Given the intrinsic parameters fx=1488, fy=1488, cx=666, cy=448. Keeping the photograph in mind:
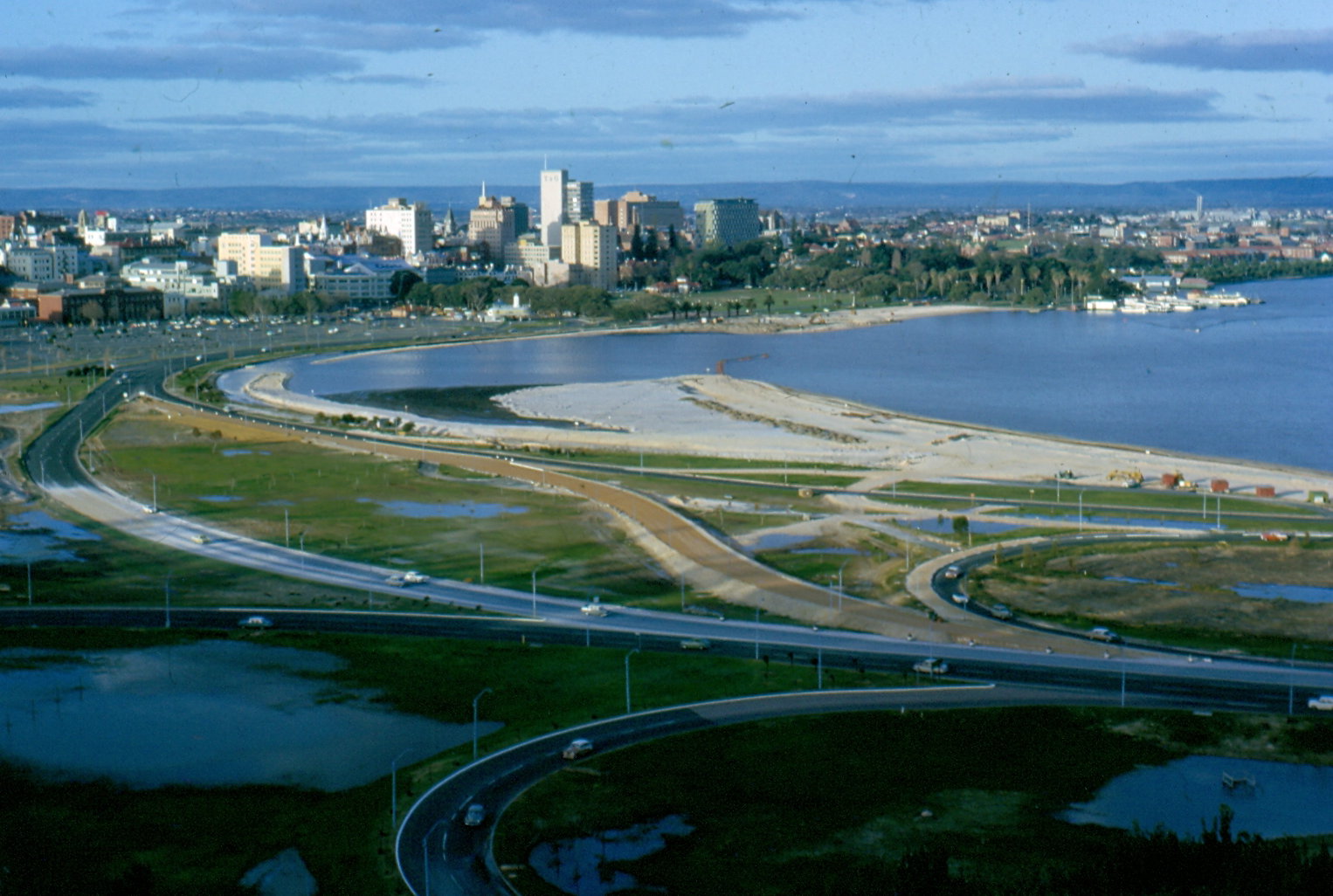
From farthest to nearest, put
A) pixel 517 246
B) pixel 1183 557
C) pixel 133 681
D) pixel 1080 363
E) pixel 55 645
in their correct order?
pixel 517 246 < pixel 1080 363 < pixel 1183 557 < pixel 55 645 < pixel 133 681

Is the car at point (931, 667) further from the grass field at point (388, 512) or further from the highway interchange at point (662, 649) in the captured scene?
the grass field at point (388, 512)

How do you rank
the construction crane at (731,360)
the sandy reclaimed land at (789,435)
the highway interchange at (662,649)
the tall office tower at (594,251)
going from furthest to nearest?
the tall office tower at (594,251)
the construction crane at (731,360)
the sandy reclaimed land at (789,435)
the highway interchange at (662,649)

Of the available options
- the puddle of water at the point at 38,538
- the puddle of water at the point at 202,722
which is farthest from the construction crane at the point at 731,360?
the puddle of water at the point at 202,722

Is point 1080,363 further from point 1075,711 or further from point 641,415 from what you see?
point 1075,711

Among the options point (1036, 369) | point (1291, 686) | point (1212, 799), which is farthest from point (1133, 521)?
point (1036, 369)

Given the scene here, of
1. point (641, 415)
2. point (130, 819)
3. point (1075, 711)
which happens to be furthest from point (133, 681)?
point (641, 415)

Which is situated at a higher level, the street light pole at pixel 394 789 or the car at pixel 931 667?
the car at pixel 931 667
